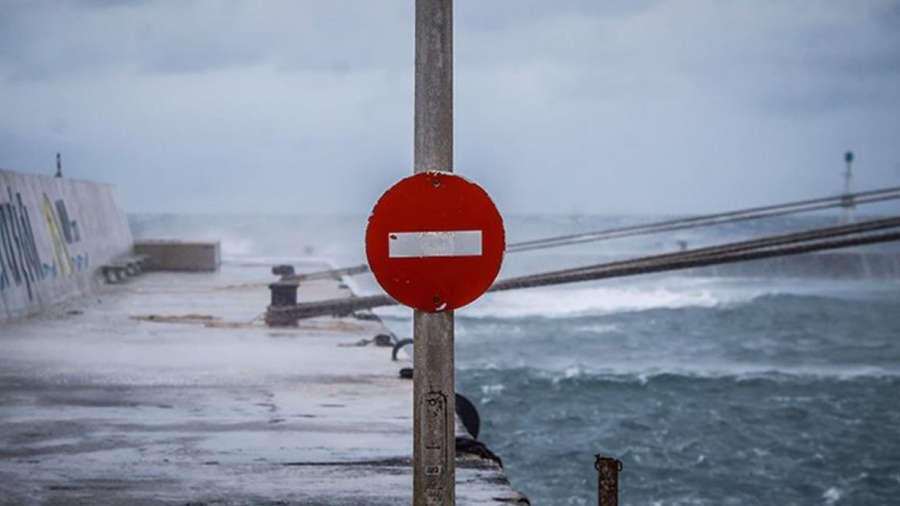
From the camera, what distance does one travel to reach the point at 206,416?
943 cm

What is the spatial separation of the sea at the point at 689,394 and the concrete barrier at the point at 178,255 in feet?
19.4

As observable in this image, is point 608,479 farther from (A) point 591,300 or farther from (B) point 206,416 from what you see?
(A) point 591,300

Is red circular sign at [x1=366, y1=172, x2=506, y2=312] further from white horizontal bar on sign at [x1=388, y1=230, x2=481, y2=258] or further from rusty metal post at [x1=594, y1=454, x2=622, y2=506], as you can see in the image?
rusty metal post at [x1=594, y1=454, x2=622, y2=506]

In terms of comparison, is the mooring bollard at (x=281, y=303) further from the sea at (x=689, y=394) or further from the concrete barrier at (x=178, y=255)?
the concrete barrier at (x=178, y=255)

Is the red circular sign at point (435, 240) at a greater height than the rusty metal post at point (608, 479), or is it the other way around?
the red circular sign at point (435, 240)

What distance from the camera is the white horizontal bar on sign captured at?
461cm

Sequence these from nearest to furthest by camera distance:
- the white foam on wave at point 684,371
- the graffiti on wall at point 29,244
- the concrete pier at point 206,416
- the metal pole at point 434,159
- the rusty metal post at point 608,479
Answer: the metal pole at point 434,159
the rusty metal post at point 608,479
the concrete pier at point 206,416
the graffiti on wall at point 29,244
the white foam on wave at point 684,371

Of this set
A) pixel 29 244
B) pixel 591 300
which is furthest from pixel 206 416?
pixel 591 300

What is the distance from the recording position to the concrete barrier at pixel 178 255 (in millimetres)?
31328


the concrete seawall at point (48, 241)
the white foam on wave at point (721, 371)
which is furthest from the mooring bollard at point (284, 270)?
the white foam on wave at point (721, 371)

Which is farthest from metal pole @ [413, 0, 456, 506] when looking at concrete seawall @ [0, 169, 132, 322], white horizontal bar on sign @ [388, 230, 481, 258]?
concrete seawall @ [0, 169, 132, 322]

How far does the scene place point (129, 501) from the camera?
6.58 meters

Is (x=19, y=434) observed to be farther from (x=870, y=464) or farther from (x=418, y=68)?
(x=870, y=464)

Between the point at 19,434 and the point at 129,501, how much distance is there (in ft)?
7.97
